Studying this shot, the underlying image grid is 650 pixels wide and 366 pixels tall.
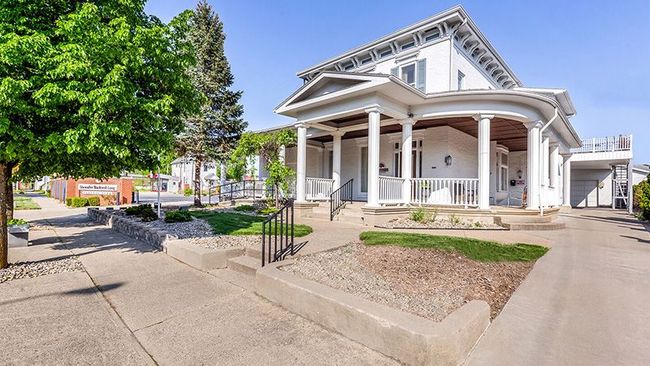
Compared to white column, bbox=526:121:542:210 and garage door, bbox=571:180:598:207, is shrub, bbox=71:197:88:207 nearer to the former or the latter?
white column, bbox=526:121:542:210

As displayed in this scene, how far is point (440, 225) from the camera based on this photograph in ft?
28.4

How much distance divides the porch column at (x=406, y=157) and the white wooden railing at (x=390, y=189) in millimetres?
167

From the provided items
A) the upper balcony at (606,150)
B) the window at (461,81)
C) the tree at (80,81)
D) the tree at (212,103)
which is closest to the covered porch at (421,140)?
the window at (461,81)

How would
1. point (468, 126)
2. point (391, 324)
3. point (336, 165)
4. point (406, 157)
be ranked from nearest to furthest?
1. point (391, 324)
2. point (406, 157)
3. point (468, 126)
4. point (336, 165)

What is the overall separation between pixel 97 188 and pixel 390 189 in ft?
61.9

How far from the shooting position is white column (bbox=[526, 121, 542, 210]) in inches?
377

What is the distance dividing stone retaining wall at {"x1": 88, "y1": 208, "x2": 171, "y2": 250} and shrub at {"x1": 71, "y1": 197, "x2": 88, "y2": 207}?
6.73 m

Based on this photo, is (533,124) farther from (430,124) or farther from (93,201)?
(93,201)

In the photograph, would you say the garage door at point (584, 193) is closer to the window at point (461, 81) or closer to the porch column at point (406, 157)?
the window at point (461, 81)

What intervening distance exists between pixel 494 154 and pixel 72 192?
24768 mm

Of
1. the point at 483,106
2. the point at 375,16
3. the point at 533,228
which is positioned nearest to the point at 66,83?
the point at 483,106

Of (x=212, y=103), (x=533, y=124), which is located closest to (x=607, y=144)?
(x=533, y=124)

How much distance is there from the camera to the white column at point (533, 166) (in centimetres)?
957

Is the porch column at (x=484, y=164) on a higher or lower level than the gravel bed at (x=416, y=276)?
higher
